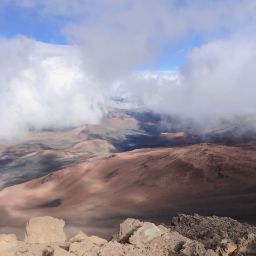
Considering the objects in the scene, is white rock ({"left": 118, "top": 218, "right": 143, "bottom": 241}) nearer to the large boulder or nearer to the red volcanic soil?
the large boulder

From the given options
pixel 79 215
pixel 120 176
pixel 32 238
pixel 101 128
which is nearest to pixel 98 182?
pixel 120 176

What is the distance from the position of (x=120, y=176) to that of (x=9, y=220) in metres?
18.1

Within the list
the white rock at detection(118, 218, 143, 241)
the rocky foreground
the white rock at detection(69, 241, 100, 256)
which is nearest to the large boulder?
the rocky foreground

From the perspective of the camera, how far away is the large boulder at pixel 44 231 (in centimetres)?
1450

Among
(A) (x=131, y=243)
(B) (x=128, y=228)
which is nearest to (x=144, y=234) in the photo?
(A) (x=131, y=243)

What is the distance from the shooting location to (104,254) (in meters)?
12.1

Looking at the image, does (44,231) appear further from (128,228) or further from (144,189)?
(144,189)

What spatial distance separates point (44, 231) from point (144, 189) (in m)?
37.0

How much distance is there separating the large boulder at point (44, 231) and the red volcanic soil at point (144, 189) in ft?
59.8

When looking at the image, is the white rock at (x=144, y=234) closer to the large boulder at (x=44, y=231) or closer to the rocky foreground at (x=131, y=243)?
the rocky foreground at (x=131, y=243)

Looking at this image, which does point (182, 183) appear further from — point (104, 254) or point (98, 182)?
point (104, 254)

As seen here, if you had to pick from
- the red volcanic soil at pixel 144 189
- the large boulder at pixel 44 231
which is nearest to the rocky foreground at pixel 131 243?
the large boulder at pixel 44 231

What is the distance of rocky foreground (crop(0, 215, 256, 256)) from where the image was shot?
11.7m

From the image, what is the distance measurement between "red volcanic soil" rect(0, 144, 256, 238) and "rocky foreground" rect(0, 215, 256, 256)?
18.1 metres
